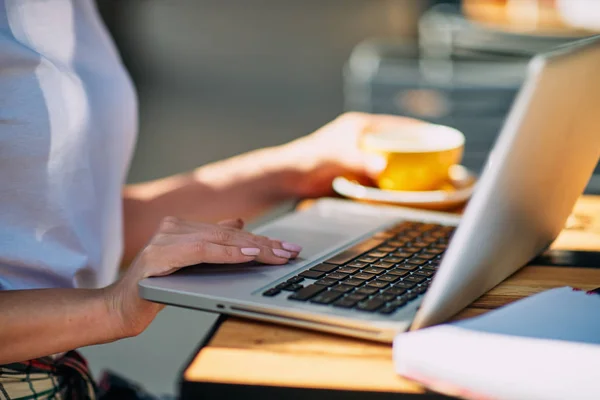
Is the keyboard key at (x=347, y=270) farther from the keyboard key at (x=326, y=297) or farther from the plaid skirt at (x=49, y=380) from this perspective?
the plaid skirt at (x=49, y=380)

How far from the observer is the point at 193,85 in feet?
20.8

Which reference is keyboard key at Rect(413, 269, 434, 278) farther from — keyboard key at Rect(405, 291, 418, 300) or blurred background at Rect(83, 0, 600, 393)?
blurred background at Rect(83, 0, 600, 393)

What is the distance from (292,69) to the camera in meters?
6.19

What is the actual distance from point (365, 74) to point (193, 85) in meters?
3.78

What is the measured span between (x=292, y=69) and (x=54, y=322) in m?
5.58

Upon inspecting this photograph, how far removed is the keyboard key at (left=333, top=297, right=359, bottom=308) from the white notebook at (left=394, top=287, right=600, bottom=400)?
73 mm

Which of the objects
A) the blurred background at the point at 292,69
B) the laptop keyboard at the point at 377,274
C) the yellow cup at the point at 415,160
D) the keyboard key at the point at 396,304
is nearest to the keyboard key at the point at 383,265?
the laptop keyboard at the point at 377,274

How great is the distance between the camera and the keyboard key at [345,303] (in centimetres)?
63

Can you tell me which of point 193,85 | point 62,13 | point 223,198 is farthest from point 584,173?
point 193,85

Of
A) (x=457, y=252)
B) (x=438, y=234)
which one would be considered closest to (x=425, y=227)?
(x=438, y=234)

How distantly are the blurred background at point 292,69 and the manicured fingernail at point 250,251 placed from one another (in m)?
1.45

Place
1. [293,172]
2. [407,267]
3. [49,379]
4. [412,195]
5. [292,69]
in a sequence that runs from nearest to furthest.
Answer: [407,267] → [49,379] → [412,195] → [293,172] → [292,69]

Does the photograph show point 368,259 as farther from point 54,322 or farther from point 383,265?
point 54,322

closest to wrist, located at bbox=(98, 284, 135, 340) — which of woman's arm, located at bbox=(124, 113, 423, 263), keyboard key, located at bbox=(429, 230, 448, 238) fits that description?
keyboard key, located at bbox=(429, 230, 448, 238)
